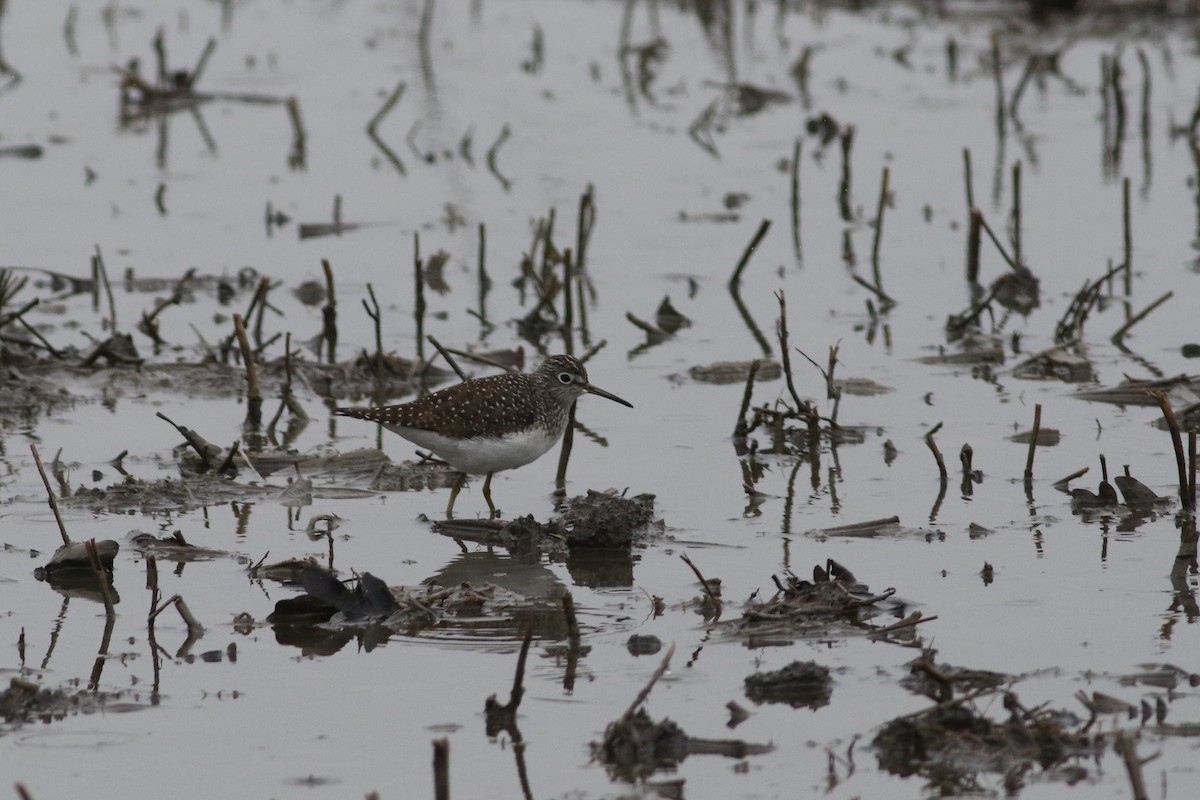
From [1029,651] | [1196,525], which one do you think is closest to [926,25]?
[1196,525]

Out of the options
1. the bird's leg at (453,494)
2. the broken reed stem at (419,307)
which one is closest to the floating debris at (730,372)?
the broken reed stem at (419,307)

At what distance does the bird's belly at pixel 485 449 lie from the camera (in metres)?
8.75

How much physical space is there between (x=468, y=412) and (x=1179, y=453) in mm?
3495

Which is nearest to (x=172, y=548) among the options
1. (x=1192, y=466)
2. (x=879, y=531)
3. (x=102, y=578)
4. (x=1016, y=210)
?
(x=102, y=578)

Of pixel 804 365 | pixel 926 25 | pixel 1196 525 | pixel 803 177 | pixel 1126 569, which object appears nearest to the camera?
pixel 1126 569

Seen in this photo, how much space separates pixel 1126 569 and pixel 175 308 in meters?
7.58

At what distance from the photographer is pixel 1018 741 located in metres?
5.70

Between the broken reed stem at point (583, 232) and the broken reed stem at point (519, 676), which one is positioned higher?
the broken reed stem at point (583, 232)

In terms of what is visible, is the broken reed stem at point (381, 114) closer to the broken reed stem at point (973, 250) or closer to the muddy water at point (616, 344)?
the muddy water at point (616, 344)

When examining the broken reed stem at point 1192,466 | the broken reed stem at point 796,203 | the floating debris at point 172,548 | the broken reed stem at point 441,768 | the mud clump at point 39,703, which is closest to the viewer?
the broken reed stem at point 441,768

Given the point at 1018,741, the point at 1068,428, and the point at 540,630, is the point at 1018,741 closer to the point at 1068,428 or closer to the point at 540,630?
the point at 540,630

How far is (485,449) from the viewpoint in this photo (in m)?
8.74

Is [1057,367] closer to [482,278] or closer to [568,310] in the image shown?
[568,310]

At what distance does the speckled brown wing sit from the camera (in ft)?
28.8
